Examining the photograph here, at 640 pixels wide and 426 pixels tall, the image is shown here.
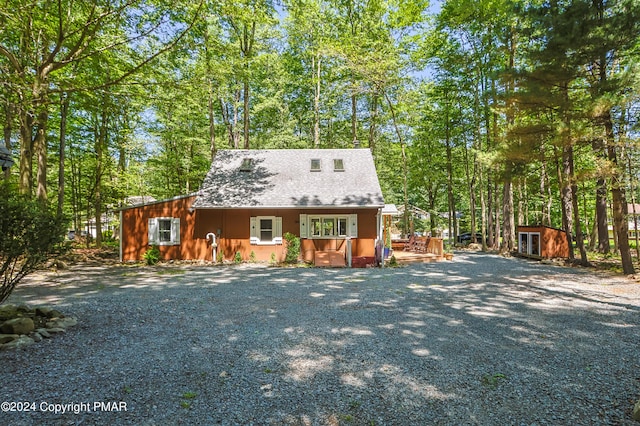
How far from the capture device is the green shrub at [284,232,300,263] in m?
13.5

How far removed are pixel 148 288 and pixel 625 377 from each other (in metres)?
9.36

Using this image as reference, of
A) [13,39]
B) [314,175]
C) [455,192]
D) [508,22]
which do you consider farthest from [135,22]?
[455,192]

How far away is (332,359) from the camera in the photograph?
4141mm

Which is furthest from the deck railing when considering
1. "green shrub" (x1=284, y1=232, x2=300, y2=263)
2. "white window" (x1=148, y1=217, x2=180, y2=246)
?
"white window" (x1=148, y1=217, x2=180, y2=246)

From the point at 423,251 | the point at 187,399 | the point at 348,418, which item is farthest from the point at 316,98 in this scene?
the point at 348,418

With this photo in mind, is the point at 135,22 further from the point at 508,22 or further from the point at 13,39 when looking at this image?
the point at 508,22

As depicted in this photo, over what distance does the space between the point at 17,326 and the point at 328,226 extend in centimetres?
1067

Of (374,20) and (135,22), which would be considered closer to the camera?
(135,22)

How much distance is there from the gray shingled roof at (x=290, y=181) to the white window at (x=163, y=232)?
1536 mm

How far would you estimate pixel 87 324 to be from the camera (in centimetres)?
535

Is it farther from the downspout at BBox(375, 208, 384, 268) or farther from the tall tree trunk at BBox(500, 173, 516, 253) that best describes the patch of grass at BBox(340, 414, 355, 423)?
the tall tree trunk at BBox(500, 173, 516, 253)

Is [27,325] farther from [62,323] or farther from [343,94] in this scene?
[343,94]

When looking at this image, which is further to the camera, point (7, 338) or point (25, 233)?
point (25, 233)

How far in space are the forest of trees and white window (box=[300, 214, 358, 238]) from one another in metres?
5.93
